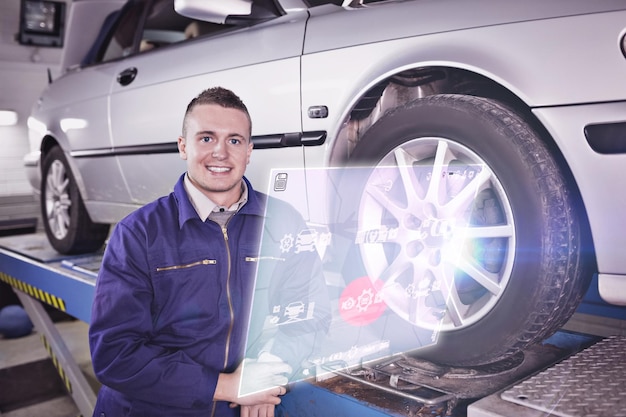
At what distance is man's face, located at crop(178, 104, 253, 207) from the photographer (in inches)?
53.3

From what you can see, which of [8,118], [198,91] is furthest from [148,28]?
[8,118]

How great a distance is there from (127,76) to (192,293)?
1410 mm

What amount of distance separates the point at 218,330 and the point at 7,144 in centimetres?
509

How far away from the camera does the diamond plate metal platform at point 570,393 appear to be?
108cm

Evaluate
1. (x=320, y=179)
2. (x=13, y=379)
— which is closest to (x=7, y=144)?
(x=13, y=379)

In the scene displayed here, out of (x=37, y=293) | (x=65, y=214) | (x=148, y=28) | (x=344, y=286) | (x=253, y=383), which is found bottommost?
(x=37, y=293)

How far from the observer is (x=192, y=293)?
4.34 ft

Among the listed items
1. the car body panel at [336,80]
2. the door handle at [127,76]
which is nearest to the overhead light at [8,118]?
the car body panel at [336,80]

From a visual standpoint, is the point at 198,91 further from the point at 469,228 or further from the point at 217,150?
the point at 469,228

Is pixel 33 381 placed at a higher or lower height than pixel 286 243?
lower

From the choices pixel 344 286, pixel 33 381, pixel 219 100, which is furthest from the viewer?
pixel 33 381

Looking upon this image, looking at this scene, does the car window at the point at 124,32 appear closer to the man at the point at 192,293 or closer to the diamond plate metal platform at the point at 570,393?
the man at the point at 192,293

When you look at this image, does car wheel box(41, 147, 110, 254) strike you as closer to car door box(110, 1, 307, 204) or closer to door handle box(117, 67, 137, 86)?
car door box(110, 1, 307, 204)

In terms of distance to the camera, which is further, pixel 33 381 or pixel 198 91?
pixel 33 381
